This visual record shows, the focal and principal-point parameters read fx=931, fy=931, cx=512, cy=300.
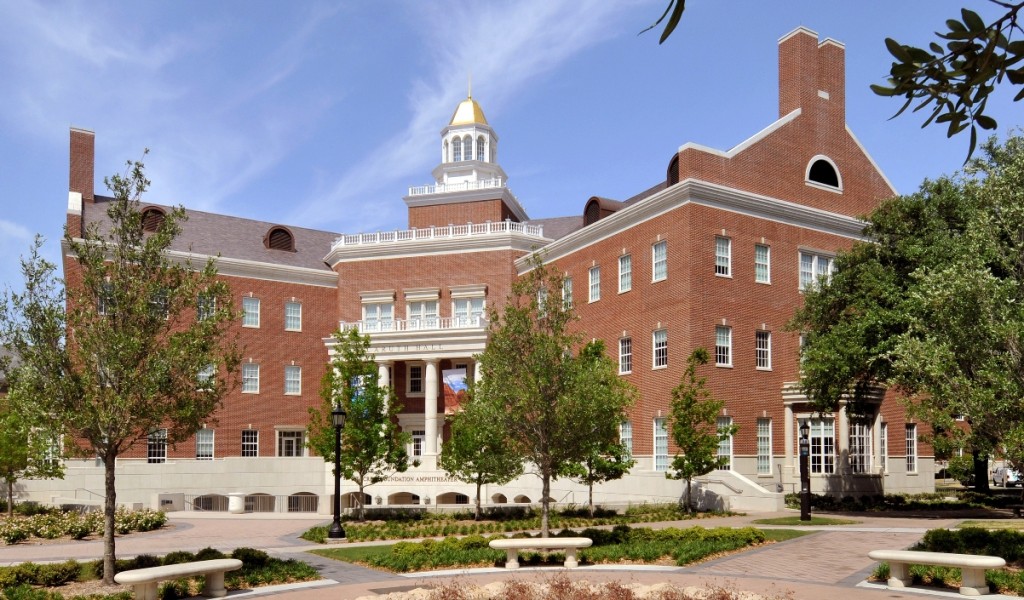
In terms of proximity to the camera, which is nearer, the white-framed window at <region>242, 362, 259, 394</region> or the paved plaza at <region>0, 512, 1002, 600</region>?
the paved plaza at <region>0, 512, 1002, 600</region>

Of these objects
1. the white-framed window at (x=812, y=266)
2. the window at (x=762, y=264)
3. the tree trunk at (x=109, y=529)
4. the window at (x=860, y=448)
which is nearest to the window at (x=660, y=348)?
the window at (x=762, y=264)

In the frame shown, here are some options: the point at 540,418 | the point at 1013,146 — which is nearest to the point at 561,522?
the point at 540,418

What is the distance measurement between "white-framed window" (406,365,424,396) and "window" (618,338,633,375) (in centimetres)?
1506

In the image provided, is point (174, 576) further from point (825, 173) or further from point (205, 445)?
point (825, 173)

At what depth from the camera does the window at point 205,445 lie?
4981cm

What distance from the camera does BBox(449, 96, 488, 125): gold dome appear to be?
6378 centimetres

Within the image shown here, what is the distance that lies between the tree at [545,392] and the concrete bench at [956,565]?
807 cm

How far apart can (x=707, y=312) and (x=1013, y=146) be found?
42.4ft

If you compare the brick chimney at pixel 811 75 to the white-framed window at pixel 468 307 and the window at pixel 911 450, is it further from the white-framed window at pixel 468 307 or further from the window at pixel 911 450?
the white-framed window at pixel 468 307

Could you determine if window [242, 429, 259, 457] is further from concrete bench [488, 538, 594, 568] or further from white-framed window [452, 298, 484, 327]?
concrete bench [488, 538, 594, 568]

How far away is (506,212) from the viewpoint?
2323 inches

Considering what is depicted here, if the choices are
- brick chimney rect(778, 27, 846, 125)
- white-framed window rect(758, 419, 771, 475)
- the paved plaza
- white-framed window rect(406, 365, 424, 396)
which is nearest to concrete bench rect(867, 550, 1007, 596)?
the paved plaza

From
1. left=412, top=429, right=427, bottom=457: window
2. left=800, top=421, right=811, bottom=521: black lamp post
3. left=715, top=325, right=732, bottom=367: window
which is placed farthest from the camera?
left=412, top=429, right=427, bottom=457: window

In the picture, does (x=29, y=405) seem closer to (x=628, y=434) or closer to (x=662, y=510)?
(x=662, y=510)
